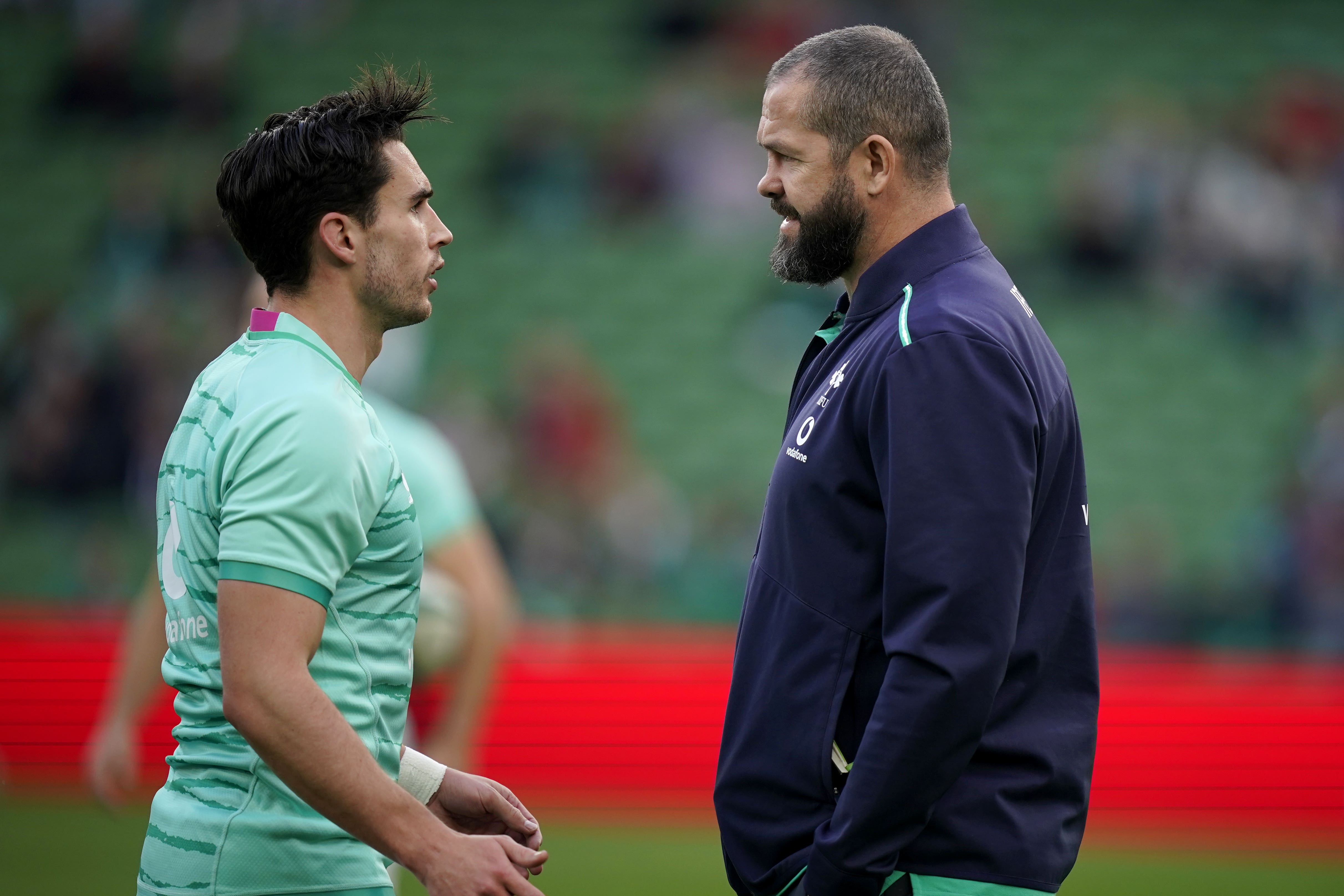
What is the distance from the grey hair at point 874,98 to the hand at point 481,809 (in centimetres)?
126

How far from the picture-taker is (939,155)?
2486mm

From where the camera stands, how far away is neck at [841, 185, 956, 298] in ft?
8.08

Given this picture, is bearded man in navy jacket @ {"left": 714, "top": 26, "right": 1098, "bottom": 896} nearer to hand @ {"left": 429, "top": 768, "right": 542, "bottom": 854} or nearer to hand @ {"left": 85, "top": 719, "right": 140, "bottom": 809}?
hand @ {"left": 429, "top": 768, "right": 542, "bottom": 854}

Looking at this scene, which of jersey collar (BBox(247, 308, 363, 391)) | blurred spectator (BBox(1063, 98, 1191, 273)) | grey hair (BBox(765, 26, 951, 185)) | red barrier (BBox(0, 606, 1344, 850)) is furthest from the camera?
blurred spectator (BBox(1063, 98, 1191, 273))

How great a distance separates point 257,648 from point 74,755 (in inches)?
245

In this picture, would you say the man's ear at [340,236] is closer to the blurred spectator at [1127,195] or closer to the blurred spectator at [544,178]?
the blurred spectator at [544,178]

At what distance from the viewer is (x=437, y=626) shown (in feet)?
13.9

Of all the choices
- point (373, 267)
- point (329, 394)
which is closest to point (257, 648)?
point (329, 394)

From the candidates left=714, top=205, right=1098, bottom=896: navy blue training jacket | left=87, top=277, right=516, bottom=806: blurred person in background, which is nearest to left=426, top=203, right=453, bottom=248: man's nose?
left=714, top=205, right=1098, bottom=896: navy blue training jacket

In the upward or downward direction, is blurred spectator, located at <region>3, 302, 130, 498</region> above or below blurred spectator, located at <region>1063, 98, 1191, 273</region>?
below

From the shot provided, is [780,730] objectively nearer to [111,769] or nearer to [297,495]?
[297,495]

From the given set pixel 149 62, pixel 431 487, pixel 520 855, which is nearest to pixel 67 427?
pixel 149 62

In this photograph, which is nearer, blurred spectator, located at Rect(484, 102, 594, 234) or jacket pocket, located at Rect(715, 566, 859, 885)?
jacket pocket, located at Rect(715, 566, 859, 885)

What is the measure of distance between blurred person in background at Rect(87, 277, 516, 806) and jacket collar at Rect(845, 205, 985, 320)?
1.64 m
